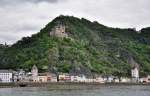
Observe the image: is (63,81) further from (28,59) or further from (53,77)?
(28,59)

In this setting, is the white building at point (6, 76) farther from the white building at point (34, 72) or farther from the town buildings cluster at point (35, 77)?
the white building at point (34, 72)

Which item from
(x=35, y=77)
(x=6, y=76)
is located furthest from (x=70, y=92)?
(x=35, y=77)

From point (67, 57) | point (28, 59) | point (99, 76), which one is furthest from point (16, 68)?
point (99, 76)

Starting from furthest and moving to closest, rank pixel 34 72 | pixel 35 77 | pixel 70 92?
pixel 35 77
pixel 34 72
pixel 70 92

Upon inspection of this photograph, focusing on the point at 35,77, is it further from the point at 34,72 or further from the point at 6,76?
the point at 6,76

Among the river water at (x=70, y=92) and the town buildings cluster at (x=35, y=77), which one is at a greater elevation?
the town buildings cluster at (x=35, y=77)

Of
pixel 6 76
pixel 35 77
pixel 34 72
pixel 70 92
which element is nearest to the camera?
pixel 70 92

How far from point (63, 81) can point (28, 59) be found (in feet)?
76.7

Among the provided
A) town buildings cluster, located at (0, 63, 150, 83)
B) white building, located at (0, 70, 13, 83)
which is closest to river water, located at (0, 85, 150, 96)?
white building, located at (0, 70, 13, 83)

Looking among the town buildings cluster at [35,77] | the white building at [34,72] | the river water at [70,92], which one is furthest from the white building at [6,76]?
the river water at [70,92]

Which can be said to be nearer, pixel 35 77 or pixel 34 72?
pixel 34 72

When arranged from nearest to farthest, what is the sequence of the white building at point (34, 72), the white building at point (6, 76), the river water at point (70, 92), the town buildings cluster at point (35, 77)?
the river water at point (70, 92) < the white building at point (6, 76) < the town buildings cluster at point (35, 77) < the white building at point (34, 72)

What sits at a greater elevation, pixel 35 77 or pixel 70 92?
pixel 35 77

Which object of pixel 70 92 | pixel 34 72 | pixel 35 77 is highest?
pixel 34 72
